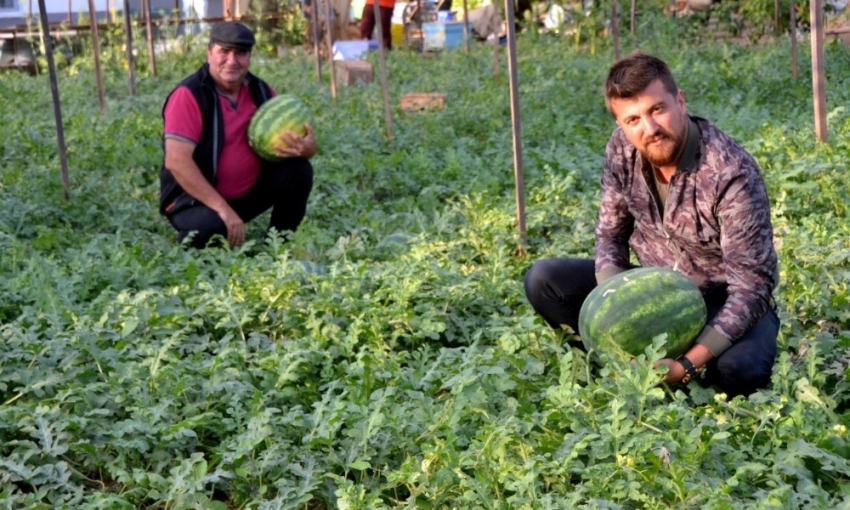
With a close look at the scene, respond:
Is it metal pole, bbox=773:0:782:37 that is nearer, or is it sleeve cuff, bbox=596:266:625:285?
sleeve cuff, bbox=596:266:625:285

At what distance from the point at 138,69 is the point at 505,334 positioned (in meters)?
12.5

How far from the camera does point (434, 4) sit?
27.4 meters

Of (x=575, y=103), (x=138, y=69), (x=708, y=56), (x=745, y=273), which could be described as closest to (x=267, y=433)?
(x=745, y=273)

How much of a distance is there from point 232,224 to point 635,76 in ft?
10.8

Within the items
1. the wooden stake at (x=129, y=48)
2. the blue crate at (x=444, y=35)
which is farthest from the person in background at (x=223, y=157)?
the blue crate at (x=444, y=35)

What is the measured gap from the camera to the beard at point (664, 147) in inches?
161

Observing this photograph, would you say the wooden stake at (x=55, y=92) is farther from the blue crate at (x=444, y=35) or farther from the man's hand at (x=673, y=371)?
the blue crate at (x=444, y=35)

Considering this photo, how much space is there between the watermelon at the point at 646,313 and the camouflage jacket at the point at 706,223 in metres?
0.08

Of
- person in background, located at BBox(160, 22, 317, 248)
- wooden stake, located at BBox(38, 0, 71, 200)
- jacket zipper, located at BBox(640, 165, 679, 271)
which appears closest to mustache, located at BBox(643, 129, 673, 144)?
jacket zipper, located at BBox(640, 165, 679, 271)

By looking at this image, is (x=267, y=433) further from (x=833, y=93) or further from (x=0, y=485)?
(x=833, y=93)

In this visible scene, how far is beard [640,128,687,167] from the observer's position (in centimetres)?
408

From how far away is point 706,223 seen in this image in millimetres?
4270

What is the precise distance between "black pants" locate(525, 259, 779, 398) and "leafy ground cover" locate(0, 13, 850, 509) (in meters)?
0.08

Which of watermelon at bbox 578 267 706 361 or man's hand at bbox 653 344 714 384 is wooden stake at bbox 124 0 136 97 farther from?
man's hand at bbox 653 344 714 384
